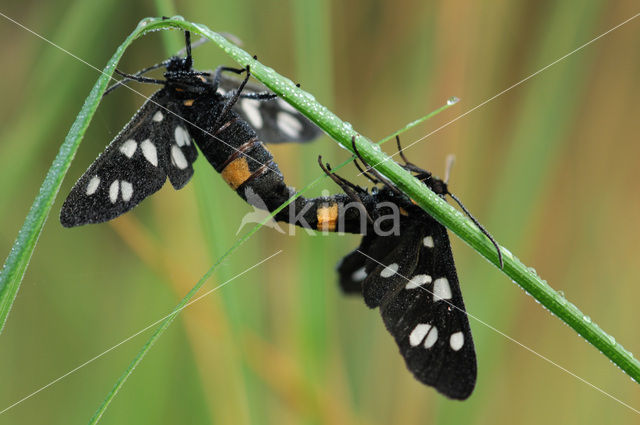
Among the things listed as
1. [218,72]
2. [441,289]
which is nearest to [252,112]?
[218,72]

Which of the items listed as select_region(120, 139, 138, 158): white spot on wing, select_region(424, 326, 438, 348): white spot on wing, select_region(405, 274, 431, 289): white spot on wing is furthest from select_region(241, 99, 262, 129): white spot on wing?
select_region(424, 326, 438, 348): white spot on wing

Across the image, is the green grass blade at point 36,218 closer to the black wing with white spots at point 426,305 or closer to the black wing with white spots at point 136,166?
the black wing with white spots at point 136,166

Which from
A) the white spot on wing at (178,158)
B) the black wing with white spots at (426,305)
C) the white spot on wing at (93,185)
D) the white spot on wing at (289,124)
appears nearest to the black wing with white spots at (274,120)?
the white spot on wing at (289,124)

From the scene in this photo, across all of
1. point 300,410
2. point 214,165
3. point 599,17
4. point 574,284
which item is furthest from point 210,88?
point 574,284

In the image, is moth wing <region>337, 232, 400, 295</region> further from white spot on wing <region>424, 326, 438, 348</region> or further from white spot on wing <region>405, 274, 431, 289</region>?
white spot on wing <region>424, 326, 438, 348</region>

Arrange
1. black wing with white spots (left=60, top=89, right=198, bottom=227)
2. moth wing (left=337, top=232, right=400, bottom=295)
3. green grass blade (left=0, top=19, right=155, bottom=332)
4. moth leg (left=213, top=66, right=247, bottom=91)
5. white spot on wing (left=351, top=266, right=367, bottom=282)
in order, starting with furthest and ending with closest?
white spot on wing (left=351, top=266, right=367, bottom=282) → moth wing (left=337, top=232, right=400, bottom=295) → moth leg (left=213, top=66, right=247, bottom=91) → black wing with white spots (left=60, top=89, right=198, bottom=227) → green grass blade (left=0, top=19, right=155, bottom=332)

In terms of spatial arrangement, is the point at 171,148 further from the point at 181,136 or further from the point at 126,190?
the point at 126,190
